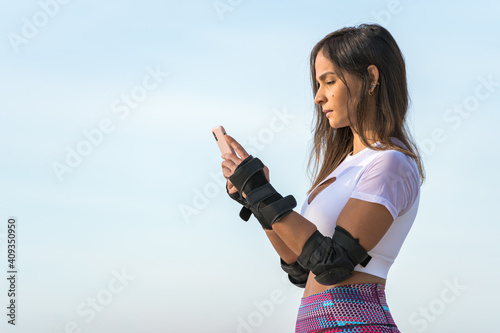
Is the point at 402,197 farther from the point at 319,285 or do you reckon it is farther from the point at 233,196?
the point at 233,196

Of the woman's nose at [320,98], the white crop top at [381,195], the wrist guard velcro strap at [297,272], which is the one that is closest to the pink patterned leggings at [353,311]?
the white crop top at [381,195]

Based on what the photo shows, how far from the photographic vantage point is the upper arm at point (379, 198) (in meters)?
3.15

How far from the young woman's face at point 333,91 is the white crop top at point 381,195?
0.86ft

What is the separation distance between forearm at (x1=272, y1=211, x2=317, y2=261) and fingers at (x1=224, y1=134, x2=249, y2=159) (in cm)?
46

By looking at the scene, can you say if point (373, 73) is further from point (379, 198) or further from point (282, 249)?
point (282, 249)

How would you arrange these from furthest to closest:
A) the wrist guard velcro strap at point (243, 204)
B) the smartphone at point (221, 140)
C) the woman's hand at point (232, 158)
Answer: the wrist guard velcro strap at point (243, 204) → the smartphone at point (221, 140) → the woman's hand at point (232, 158)

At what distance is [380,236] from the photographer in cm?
319

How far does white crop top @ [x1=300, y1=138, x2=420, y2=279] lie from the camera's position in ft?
10.6

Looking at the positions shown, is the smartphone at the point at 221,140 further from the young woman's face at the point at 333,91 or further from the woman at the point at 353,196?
the young woman's face at the point at 333,91

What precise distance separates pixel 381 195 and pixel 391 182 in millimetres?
110

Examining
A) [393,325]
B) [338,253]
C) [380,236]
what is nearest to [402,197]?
[380,236]

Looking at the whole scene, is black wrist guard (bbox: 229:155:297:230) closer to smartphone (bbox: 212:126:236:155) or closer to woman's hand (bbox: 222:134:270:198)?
woman's hand (bbox: 222:134:270:198)

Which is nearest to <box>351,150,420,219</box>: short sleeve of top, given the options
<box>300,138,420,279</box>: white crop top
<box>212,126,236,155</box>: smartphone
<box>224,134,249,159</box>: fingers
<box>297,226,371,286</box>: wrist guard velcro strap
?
<box>300,138,420,279</box>: white crop top

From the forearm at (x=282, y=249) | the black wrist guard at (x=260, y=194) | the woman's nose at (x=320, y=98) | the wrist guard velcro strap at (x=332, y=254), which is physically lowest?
the wrist guard velcro strap at (x=332, y=254)
